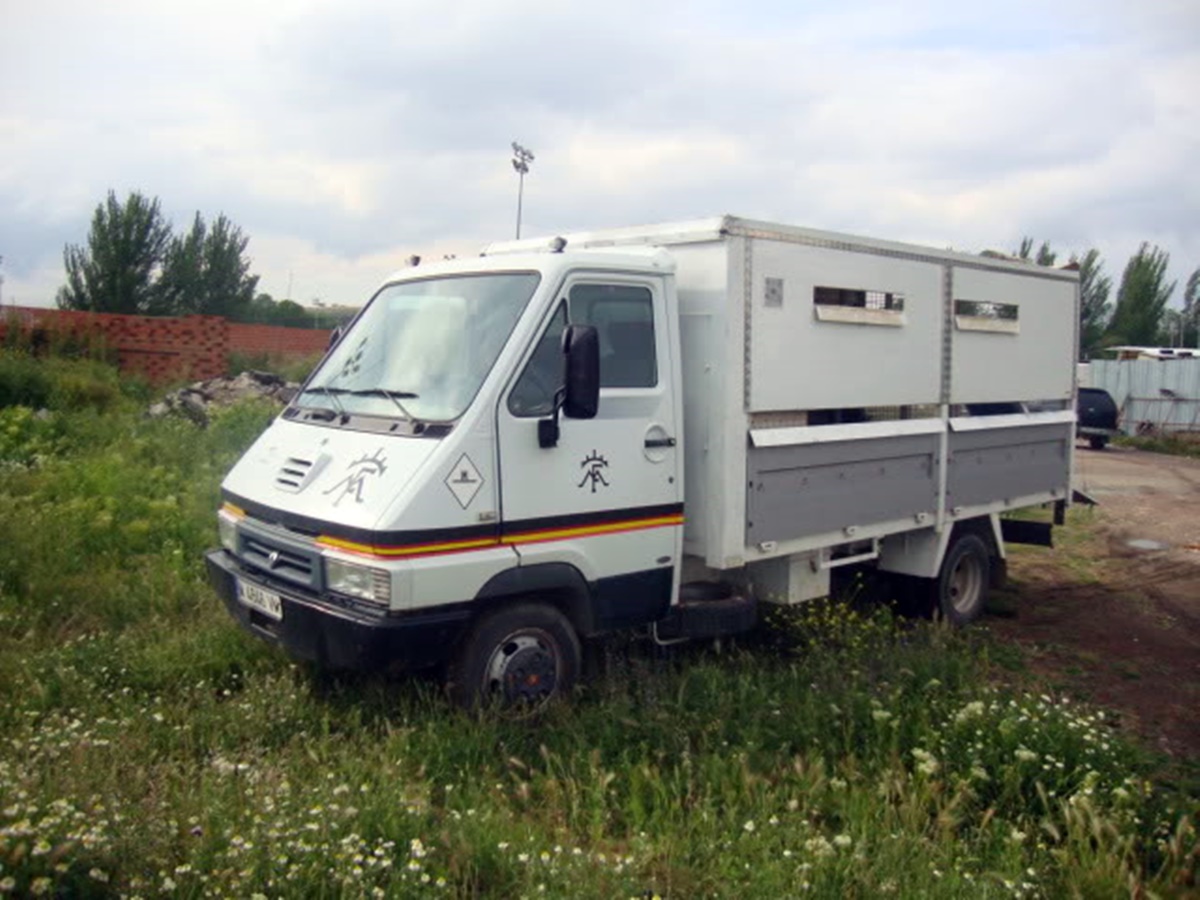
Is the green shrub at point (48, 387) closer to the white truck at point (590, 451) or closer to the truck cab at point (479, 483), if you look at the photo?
the truck cab at point (479, 483)

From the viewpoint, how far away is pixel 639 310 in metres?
5.52

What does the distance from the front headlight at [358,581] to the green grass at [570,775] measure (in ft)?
2.03

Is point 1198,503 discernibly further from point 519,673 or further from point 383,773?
point 383,773

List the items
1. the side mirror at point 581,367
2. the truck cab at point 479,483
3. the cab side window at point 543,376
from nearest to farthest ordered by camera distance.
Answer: the truck cab at point 479,483
the side mirror at point 581,367
the cab side window at point 543,376

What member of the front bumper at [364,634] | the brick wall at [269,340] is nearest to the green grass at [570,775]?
the front bumper at [364,634]

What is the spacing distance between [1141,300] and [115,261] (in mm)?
44452

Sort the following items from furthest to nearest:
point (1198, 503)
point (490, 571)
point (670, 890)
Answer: point (1198, 503)
point (490, 571)
point (670, 890)

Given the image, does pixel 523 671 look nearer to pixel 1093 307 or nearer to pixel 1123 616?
pixel 1123 616

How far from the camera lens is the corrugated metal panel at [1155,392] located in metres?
28.6

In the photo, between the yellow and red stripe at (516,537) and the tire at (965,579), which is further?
the tire at (965,579)

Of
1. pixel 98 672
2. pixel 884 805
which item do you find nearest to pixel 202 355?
pixel 98 672

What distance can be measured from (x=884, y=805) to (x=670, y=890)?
1102 mm

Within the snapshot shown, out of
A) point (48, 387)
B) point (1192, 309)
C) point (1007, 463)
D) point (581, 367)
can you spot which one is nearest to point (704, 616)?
point (581, 367)

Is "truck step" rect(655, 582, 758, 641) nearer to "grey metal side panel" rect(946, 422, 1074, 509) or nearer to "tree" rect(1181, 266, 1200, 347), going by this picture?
"grey metal side panel" rect(946, 422, 1074, 509)
